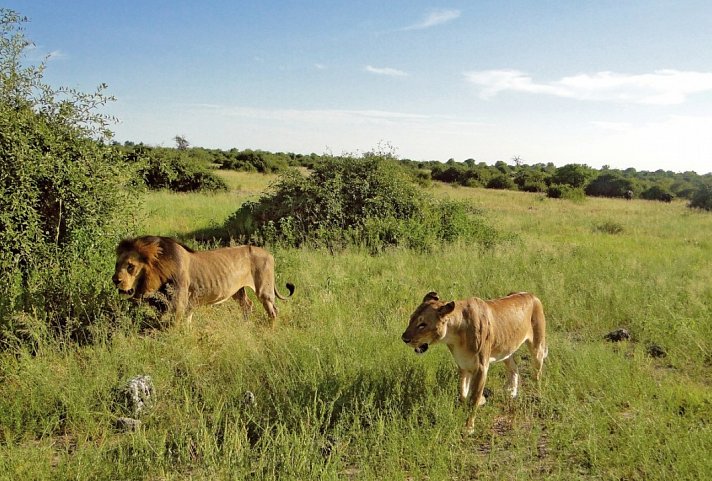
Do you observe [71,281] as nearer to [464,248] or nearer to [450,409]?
[450,409]

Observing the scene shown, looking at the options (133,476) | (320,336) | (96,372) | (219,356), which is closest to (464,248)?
(320,336)

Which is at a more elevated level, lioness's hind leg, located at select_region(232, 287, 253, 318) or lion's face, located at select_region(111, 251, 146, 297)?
lion's face, located at select_region(111, 251, 146, 297)

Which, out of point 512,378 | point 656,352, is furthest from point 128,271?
point 656,352

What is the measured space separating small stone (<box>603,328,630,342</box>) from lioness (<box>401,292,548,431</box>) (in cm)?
248

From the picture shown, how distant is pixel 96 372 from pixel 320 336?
7.63 feet

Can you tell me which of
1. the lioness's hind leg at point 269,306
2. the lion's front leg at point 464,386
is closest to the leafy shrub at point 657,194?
the lioness's hind leg at point 269,306

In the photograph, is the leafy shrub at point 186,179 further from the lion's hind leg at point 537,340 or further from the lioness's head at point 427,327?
the lioness's head at point 427,327

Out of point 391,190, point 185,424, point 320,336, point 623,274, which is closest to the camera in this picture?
point 185,424

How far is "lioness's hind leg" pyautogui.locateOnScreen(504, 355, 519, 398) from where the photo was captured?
17.1ft

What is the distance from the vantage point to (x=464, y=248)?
1244 cm

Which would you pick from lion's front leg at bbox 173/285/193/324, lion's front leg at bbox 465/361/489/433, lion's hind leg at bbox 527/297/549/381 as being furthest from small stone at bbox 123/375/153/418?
lion's hind leg at bbox 527/297/549/381

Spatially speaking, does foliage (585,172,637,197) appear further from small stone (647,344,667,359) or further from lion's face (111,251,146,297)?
lion's face (111,251,146,297)

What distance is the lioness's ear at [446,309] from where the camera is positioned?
421cm

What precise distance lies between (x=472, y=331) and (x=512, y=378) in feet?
3.89
